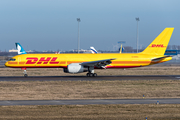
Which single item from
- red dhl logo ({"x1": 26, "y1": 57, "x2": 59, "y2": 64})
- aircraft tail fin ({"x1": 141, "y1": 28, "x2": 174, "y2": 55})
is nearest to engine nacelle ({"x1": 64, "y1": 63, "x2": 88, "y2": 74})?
red dhl logo ({"x1": 26, "y1": 57, "x2": 59, "y2": 64})

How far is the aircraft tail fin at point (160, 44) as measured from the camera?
141 ft

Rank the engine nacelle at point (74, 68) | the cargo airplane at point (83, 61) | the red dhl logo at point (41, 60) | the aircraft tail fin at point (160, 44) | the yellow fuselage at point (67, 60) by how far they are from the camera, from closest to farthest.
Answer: the engine nacelle at point (74, 68), the cargo airplane at point (83, 61), the red dhl logo at point (41, 60), the yellow fuselage at point (67, 60), the aircraft tail fin at point (160, 44)

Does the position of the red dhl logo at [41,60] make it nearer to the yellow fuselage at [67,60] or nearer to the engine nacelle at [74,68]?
the yellow fuselage at [67,60]

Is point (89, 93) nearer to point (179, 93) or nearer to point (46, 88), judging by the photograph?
point (46, 88)

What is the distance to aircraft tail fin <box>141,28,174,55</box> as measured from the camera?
43.1 metres

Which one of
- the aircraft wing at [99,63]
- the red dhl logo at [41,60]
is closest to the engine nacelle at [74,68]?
the aircraft wing at [99,63]

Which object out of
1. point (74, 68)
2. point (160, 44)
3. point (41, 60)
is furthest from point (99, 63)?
point (160, 44)

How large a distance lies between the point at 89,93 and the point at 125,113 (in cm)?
884

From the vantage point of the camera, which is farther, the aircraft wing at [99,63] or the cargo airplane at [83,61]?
the cargo airplane at [83,61]

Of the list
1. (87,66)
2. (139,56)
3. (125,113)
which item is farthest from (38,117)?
(139,56)

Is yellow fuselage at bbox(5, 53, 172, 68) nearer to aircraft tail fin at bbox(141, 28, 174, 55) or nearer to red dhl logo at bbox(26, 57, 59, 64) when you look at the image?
red dhl logo at bbox(26, 57, 59, 64)

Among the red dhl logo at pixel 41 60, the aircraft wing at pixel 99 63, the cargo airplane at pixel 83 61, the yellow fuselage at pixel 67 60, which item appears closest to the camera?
the aircraft wing at pixel 99 63

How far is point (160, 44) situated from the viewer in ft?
142

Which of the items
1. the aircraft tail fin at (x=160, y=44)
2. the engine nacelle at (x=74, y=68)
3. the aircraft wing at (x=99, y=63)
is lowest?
the engine nacelle at (x=74, y=68)
